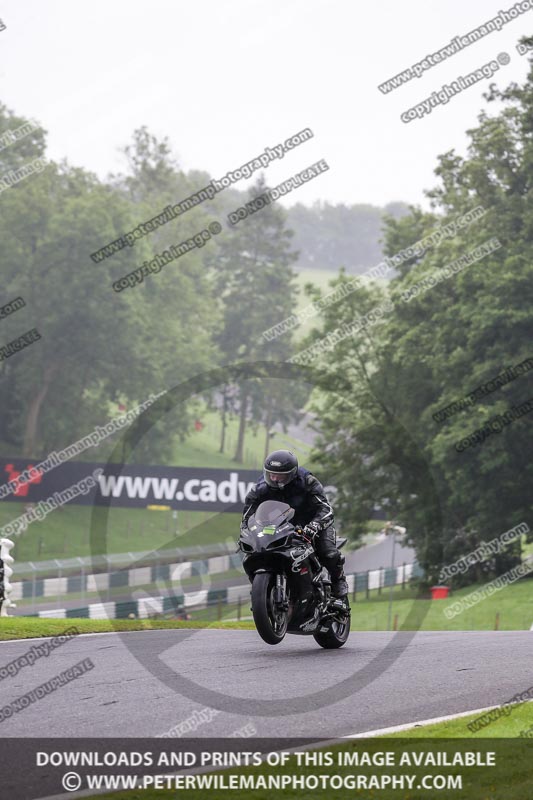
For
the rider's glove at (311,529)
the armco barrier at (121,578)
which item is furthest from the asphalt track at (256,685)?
the armco barrier at (121,578)

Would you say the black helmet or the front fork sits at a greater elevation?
the black helmet

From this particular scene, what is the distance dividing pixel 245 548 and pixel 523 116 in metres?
40.2

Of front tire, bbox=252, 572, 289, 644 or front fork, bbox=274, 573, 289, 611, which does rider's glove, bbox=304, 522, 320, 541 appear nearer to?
front fork, bbox=274, 573, 289, 611

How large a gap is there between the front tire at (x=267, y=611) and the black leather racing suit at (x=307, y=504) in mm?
944

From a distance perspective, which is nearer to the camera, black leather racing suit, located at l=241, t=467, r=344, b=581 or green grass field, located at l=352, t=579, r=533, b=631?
black leather racing suit, located at l=241, t=467, r=344, b=581

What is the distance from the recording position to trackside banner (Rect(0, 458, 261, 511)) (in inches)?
2175

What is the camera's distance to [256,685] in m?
9.97

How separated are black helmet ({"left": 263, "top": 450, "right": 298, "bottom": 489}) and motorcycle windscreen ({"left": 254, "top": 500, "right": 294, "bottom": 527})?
276 millimetres

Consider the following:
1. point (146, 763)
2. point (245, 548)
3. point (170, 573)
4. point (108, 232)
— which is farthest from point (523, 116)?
point (146, 763)

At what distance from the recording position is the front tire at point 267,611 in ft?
36.4

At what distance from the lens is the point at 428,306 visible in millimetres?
48719

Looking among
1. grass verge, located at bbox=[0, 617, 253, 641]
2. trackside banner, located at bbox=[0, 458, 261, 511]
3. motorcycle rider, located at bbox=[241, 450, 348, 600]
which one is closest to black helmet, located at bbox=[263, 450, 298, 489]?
motorcycle rider, located at bbox=[241, 450, 348, 600]

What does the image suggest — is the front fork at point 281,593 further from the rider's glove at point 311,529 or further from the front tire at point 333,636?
the front tire at point 333,636

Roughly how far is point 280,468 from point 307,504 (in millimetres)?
707
